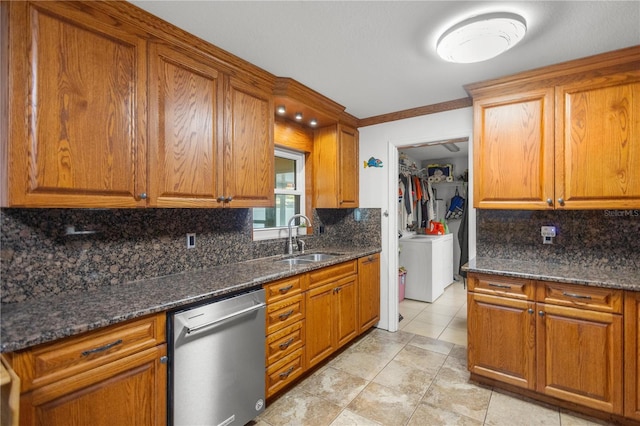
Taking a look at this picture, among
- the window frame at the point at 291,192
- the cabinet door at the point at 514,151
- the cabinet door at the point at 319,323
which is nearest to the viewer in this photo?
the cabinet door at the point at 514,151

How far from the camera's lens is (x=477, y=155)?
2.51 meters

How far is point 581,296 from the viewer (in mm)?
1962

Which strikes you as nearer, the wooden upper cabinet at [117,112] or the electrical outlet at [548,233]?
the wooden upper cabinet at [117,112]

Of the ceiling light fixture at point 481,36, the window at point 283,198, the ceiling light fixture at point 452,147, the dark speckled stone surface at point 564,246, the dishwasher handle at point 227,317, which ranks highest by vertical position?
the ceiling light fixture at point 452,147

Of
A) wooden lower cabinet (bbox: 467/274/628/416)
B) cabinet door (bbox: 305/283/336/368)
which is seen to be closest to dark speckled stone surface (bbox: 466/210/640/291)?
wooden lower cabinet (bbox: 467/274/628/416)

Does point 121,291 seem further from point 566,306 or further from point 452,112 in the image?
point 452,112

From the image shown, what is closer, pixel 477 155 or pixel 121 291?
pixel 121 291

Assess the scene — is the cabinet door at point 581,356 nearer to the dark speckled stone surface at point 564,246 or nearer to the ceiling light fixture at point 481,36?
the dark speckled stone surface at point 564,246

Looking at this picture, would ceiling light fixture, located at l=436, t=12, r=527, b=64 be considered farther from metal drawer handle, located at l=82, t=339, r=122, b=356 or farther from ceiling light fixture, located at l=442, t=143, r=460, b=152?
ceiling light fixture, located at l=442, t=143, r=460, b=152

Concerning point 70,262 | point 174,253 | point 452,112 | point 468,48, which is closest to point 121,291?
point 70,262

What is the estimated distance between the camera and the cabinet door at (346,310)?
107 inches

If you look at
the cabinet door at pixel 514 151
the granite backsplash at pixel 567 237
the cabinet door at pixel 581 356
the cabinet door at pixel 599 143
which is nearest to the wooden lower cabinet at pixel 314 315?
Result: the granite backsplash at pixel 567 237

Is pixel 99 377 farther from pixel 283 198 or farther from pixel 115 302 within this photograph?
pixel 283 198

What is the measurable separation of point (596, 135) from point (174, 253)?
299 centimetres
